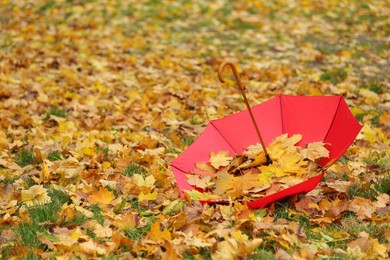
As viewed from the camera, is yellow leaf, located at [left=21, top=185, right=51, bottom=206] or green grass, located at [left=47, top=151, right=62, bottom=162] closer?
yellow leaf, located at [left=21, top=185, right=51, bottom=206]

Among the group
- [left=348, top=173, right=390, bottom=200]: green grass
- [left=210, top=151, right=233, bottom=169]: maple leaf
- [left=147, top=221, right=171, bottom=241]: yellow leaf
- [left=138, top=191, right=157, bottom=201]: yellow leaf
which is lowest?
[left=348, top=173, right=390, bottom=200]: green grass

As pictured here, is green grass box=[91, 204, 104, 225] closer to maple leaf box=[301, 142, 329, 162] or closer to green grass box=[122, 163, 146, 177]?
green grass box=[122, 163, 146, 177]

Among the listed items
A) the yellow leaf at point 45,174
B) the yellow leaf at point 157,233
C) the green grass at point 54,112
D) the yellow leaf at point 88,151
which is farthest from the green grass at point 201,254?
the green grass at point 54,112

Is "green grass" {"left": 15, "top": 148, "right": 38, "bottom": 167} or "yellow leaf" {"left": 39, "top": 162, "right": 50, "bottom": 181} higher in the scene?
"yellow leaf" {"left": 39, "top": 162, "right": 50, "bottom": 181}

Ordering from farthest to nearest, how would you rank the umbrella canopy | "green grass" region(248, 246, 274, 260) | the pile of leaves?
the umbrella canopy → the pile of leaves → "green grass" region(248, 246, 274, 260)

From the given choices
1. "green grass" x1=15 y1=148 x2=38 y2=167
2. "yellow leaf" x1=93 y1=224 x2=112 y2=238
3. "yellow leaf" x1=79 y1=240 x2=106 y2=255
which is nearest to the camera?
"yellow leaf" x1=79 y1=240 x2=106 y2=255

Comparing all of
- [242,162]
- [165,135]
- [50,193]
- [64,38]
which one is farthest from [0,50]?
[242,162]

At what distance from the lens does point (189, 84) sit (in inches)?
217

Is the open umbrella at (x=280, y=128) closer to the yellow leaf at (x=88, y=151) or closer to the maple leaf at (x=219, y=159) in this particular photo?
the maple leaf at (x=219, y=159)

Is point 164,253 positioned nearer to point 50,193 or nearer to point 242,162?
point 242,162

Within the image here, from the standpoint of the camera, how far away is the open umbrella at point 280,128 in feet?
9.43

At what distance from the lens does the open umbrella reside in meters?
2.88

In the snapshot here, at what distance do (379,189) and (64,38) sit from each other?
17.2ft

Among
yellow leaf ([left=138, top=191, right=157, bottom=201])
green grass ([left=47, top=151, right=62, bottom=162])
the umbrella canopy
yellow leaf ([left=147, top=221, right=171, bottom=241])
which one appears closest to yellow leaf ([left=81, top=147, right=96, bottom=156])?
green grass ([left=47, top=151, right=62, bottom=162])
